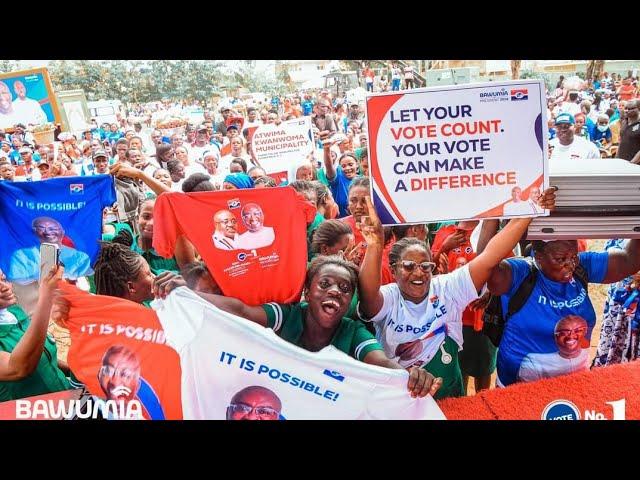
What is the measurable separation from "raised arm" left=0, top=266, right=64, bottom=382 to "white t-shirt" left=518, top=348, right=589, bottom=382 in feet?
9.54

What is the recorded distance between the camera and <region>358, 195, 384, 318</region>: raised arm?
13.8ft

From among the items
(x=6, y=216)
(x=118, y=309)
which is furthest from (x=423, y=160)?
(x=6, y=216)

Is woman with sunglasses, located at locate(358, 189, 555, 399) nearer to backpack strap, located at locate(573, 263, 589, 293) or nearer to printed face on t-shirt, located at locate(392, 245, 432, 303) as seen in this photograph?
printed face on t-shirt, located at locate(392, 245, 432, 303)

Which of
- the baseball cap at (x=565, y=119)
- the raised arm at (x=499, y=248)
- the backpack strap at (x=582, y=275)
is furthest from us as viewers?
the backpack strap at (x=582, y=275)

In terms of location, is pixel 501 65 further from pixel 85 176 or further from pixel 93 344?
pixel 93 344

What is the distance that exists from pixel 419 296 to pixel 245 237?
109 centimetres

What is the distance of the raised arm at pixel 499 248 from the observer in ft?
13.7

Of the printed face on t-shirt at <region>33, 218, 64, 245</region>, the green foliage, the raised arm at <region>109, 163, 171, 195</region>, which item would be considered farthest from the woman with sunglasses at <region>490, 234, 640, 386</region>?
the printed face on t-shirt at <region>33, 218, 64, 245</region>

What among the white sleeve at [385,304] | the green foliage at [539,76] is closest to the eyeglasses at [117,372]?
the white sleeve at [385,304]

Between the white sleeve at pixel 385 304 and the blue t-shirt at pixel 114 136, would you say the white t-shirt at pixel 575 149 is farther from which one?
the blue t-shirt at pixel 114 136

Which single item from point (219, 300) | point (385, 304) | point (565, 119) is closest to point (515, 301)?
point (385, 304)

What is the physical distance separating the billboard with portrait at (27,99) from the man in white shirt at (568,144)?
118 inches

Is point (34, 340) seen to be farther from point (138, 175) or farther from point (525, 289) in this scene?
point (525, 289)

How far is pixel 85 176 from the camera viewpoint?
171 inches
